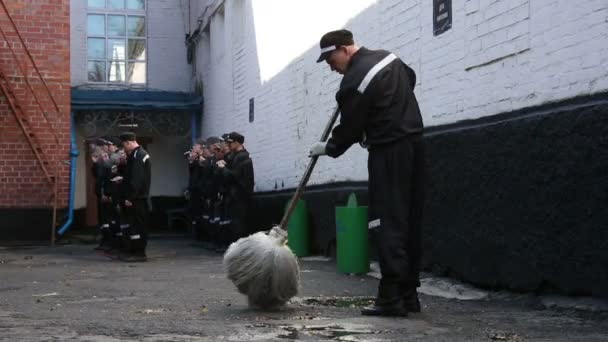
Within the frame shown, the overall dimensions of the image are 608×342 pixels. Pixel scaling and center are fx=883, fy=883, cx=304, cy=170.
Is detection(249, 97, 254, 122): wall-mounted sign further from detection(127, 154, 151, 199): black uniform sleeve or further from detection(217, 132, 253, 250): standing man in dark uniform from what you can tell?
detection(127, 154, 151, 199): black uniform sleeve

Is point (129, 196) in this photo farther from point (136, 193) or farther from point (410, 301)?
point (410, 301)

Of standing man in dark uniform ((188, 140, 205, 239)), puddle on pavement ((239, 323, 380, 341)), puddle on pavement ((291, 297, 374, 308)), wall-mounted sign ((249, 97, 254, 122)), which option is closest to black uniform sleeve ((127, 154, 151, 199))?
standing man in dark uniform ((188, 140, 205, 239))

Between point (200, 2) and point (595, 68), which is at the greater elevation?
point (200, 2)

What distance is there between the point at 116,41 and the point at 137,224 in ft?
30.6

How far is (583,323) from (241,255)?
2.15m

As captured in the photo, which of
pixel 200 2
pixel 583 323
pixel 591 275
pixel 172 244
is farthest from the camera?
pixel 200 2

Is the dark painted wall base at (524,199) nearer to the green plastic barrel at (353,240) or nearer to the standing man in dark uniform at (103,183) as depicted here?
the green plastic barrel at (353,240)

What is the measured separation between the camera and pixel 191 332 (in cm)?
473

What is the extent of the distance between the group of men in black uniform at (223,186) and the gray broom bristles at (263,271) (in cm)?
697

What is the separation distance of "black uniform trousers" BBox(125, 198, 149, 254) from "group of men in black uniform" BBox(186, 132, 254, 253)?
1.39 meters

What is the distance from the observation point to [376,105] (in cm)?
548

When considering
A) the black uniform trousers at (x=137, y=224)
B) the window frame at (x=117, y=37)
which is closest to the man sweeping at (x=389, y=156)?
the black uniform trousers at (x=137, y=224)

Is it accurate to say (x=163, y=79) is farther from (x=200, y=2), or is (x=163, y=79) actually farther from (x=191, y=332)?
(x=191, y=332)

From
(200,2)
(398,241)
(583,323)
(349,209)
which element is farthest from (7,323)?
(200,2)
